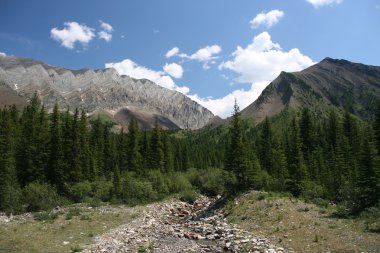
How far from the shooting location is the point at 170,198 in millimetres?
57062

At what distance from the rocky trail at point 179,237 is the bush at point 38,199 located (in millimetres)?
12773

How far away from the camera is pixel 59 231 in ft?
93.8

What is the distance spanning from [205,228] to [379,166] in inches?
745

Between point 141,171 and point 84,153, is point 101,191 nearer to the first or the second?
point 84,153

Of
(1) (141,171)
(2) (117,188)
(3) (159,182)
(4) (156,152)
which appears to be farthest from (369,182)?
(4) (156,152)

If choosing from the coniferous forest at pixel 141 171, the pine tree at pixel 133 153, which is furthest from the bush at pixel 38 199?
the pine tree at pixel 133 153

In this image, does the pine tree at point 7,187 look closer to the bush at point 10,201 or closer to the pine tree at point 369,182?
the bush at point 10,201

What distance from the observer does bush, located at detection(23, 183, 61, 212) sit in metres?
42.5

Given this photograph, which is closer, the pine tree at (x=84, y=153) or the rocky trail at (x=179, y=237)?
the rocky trail at (x=179, y=237)

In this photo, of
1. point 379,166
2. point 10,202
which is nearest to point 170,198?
point 10,202

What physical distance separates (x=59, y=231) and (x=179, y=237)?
1063 centimetres

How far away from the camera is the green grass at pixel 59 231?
915 inches

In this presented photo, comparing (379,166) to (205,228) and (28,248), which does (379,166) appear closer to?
(205,228)

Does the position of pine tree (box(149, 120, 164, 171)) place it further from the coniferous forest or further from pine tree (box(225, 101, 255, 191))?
pine tree (box(225, 101, 255, 191))
